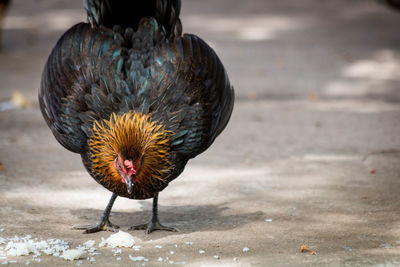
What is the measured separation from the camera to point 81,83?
4367 millimetres

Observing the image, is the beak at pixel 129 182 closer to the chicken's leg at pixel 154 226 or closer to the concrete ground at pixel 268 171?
the concrete ground at pixel 268 171

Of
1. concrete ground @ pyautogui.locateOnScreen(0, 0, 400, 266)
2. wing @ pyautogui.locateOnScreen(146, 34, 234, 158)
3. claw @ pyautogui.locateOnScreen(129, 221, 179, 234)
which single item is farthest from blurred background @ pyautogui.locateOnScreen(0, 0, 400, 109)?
claw @ pyautogui.locateOnScreen(129, 221, 179, 234)

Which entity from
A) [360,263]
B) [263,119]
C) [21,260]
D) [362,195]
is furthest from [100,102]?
[263,119]

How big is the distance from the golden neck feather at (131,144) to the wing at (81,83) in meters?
0.15

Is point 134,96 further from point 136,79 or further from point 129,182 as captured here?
point 129,182

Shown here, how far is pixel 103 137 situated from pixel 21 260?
0.93m

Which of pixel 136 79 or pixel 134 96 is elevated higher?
pixel 136 79

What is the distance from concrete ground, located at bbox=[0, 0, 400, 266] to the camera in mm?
4277

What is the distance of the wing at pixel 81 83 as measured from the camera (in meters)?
4.27

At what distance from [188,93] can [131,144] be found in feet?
2.04

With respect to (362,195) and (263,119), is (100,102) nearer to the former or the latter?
(362,195)

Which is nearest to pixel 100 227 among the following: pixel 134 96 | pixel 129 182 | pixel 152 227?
pixel 152 227

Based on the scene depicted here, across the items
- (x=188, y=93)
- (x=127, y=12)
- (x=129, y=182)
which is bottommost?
(x=129, y=182)

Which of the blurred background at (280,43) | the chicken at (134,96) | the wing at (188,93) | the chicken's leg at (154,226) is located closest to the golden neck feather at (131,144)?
the chicken at (134,96)
